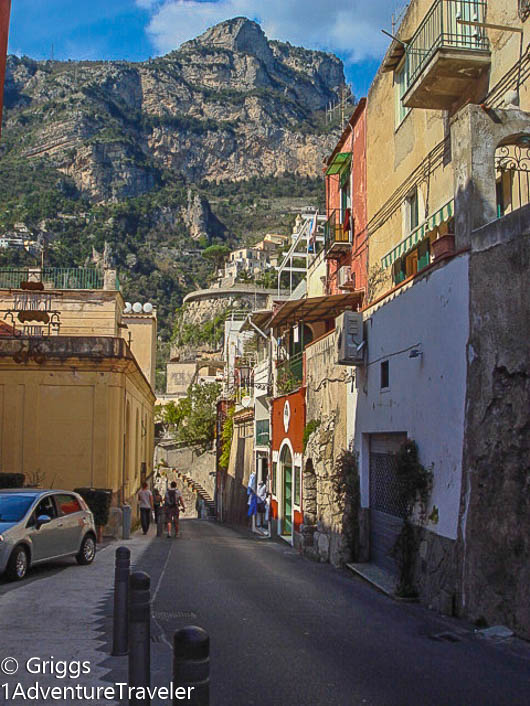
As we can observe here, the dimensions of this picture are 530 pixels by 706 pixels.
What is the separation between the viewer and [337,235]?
2305 centimetres

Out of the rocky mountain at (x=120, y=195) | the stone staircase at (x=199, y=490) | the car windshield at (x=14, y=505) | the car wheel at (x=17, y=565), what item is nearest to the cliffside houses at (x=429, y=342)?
the car wheel at (x=17, y=565)

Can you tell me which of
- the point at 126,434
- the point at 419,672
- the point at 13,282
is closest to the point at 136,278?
the point at 13,282

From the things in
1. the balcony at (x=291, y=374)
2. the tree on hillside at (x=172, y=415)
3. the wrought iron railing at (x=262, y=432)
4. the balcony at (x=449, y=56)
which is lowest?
the wrought iron railing at (x=262, y=432)

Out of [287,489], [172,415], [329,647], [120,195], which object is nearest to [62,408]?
[287,489]

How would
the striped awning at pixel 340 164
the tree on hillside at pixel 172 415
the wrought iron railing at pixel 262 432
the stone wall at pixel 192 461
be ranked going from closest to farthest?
the striped awning at pixel 340 164, the wrought iron railing at pixel 262 432, the stone wall at pixel 192 461, the tree on hillside at pixel 172 415

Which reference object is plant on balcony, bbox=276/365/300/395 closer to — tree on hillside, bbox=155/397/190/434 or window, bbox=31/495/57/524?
window, bbox=31/495/57/524

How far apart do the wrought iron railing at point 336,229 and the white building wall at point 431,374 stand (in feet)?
27.0

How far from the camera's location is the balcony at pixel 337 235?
2284 cm

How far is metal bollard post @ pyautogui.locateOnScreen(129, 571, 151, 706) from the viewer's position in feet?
17.4

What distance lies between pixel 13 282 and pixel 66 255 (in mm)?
104012

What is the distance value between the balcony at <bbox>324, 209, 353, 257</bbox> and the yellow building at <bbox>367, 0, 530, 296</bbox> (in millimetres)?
2340

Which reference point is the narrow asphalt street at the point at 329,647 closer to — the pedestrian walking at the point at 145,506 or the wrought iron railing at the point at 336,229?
the pedestrian walking at the point at 145,506

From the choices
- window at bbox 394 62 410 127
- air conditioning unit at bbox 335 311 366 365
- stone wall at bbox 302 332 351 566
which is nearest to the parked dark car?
stone wall at bbox 302 332 351 566

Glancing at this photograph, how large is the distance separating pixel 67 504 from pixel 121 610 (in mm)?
7495
